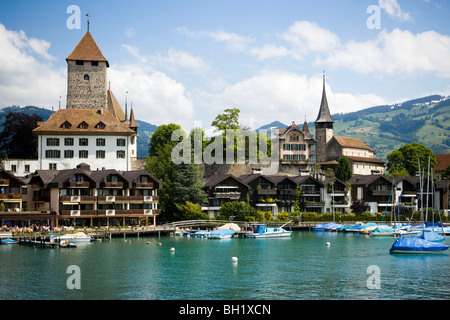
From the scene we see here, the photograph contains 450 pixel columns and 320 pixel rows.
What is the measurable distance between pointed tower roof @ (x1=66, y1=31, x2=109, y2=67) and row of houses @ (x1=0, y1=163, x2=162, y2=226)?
23699 millimetres

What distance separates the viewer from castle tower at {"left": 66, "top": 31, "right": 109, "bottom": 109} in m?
95.2


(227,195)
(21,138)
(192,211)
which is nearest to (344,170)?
(227,195)

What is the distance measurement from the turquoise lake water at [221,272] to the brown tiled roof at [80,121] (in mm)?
24412

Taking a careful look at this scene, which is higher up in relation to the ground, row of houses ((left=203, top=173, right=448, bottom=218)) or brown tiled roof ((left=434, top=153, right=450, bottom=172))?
brown tiled roof ((left=434, top=153, right=450, bottom=172))

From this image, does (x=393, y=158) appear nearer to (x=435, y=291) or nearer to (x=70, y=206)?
(x=70, y=206)

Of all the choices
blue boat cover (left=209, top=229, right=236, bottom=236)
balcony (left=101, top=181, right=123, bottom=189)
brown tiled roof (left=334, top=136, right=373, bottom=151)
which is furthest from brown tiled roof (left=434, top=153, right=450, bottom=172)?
balcony (left=101, top=181, right=123, bottom=189)

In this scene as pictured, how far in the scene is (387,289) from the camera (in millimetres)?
38875

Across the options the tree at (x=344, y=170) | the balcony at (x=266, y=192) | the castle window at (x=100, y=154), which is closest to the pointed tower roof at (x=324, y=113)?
the tree at (x=344, y=170)

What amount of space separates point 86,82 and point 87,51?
17.5ft

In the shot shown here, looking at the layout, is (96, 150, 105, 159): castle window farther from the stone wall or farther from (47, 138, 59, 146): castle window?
the stone wall

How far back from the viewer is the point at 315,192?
9656cm

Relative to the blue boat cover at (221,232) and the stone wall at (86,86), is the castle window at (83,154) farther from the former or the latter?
the blue boat cover at (221,232)

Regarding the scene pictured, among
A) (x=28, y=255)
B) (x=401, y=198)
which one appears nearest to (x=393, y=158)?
(x=401, y=198)
